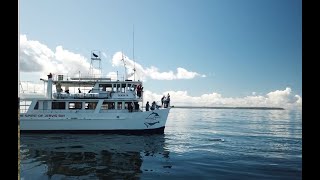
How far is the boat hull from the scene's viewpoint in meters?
28.3

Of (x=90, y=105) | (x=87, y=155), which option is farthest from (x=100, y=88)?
(x=87, y=155)

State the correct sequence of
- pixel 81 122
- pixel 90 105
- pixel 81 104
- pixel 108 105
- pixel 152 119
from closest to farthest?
pixel 81 122 → pixel 152 119 → pixel 81 104 → pixel 90 105 → pixel 108 105

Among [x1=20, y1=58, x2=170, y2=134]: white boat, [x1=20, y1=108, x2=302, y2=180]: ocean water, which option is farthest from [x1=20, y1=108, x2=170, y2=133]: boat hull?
[x1=20, y1=108, x2=302, y2=180]: ocean water

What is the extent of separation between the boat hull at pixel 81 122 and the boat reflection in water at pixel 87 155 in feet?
3.38

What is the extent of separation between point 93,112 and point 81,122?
1.52 meters

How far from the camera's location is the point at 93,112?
28562 mm

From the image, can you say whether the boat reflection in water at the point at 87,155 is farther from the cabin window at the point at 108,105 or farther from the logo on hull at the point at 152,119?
the cabin window at the point at 108,105

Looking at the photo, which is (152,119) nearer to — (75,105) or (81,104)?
(81,104)

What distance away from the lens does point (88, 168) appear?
47.6 ft

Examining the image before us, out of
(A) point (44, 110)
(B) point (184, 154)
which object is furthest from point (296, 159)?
(A) point (44, 110)

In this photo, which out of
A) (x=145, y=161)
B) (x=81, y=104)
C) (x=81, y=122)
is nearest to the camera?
(x=145, y=161)
